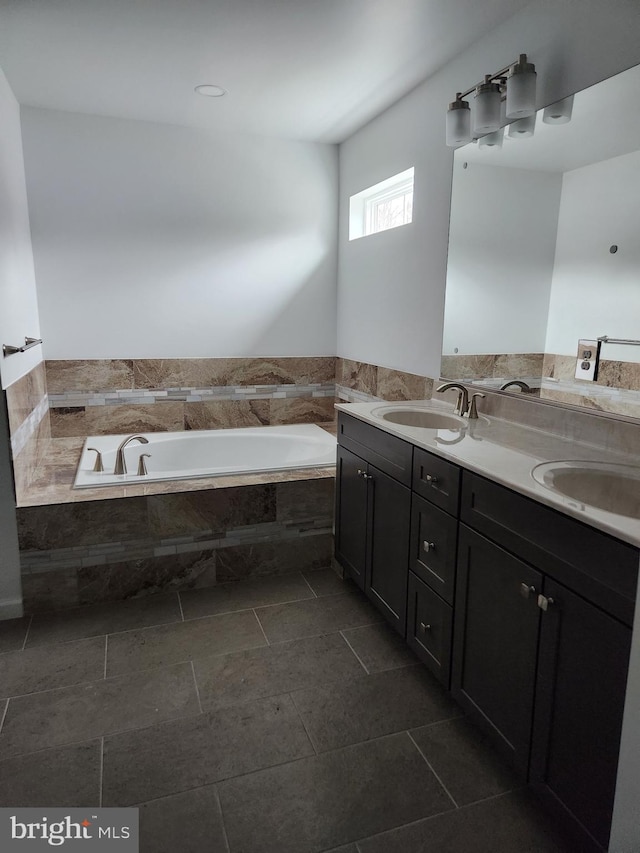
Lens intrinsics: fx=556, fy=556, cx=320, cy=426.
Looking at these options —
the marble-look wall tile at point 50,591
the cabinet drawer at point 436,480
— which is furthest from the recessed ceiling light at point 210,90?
the marble-look wall tile at point 50,591

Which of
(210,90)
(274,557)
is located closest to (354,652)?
(274,557)

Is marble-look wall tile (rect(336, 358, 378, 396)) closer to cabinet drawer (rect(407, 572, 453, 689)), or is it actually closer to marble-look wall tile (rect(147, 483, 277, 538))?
marble-look wall tile (rect(147, 483, 277, 538))

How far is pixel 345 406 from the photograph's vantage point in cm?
263

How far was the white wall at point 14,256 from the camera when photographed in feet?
8.14

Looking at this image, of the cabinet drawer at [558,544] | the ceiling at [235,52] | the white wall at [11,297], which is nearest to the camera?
the cabinet drawer at [558,544]

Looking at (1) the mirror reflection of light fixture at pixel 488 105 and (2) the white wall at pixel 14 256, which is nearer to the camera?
(1) the mirror reflection of light fixture at pixel 488 105

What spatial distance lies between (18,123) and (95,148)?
1.31 ft

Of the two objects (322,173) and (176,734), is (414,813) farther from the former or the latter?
(322,173)

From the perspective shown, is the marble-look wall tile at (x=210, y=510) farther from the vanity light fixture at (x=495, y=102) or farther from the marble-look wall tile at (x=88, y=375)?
the vanity light fixture at (x=495, y=102)

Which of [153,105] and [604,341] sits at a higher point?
[153,105]

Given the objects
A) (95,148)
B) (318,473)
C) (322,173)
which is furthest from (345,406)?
(95,148)

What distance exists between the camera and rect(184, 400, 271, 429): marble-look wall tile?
3.72 meters

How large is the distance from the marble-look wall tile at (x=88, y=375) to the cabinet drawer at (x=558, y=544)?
2531 mm

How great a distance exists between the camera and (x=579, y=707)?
4.23 feet
